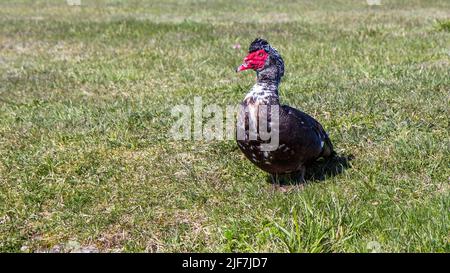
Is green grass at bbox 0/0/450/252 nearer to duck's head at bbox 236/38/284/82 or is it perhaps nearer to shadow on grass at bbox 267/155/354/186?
shadow on grass at bbox 267/155/354/186

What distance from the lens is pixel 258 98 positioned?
532 cm

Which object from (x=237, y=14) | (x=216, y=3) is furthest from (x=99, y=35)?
(x=216, y=3)

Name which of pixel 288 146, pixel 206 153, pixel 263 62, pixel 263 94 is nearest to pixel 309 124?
pixel 288 146

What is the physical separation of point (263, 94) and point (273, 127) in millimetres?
359

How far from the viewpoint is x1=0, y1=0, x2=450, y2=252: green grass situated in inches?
189

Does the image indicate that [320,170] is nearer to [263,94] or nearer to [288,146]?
[288,146]

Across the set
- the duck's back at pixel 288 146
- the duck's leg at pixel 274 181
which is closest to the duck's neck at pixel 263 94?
the duck's back at pixel 288 146

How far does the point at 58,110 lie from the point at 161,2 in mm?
19572

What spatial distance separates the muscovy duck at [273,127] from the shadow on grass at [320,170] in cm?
42

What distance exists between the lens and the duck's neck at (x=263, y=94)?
5312mm

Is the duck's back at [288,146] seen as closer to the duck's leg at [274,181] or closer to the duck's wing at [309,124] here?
the duck's wing at [309,124]

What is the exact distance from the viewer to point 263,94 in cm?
535

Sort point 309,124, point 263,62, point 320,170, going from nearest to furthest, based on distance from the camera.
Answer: point 263,62
point 309,124
point 320,170

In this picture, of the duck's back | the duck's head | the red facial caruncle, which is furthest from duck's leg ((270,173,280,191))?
the red facial caruncle
